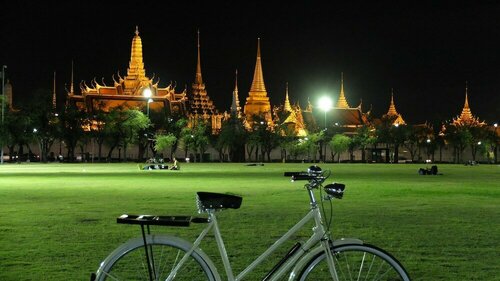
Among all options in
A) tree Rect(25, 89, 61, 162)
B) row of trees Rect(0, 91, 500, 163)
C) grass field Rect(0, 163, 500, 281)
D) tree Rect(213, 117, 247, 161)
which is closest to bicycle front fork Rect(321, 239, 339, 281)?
grass field Rect(0, 163, 500, 281)

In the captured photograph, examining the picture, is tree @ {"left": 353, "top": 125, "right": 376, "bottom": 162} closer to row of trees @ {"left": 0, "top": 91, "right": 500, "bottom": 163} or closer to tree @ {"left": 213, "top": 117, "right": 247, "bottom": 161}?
row of trees @ {"left": 0, "top": 91, "right": 500, "bottom": 163}

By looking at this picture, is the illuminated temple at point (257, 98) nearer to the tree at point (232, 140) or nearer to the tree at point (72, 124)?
the tree at point (232, 140)

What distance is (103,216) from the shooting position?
1472 centimetres

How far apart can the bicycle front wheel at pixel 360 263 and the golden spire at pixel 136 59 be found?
99.0m

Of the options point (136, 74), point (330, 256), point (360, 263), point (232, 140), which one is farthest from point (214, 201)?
point (136, 74)

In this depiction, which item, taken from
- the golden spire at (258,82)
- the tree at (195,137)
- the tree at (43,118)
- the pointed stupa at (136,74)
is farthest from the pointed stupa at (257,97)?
the tree at (43,118)

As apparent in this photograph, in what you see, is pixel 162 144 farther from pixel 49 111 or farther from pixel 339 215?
pixel 339 215

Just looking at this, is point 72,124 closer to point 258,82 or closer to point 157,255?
point 258,82

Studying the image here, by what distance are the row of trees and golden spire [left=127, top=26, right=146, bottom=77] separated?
693 inches

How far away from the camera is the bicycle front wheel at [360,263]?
16.9ft

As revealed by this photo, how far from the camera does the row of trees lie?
72.0 m

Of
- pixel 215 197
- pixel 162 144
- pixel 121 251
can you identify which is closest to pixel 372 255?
pixel 215 197

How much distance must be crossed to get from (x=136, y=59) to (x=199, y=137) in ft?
96.5

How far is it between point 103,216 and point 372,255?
10271mm
